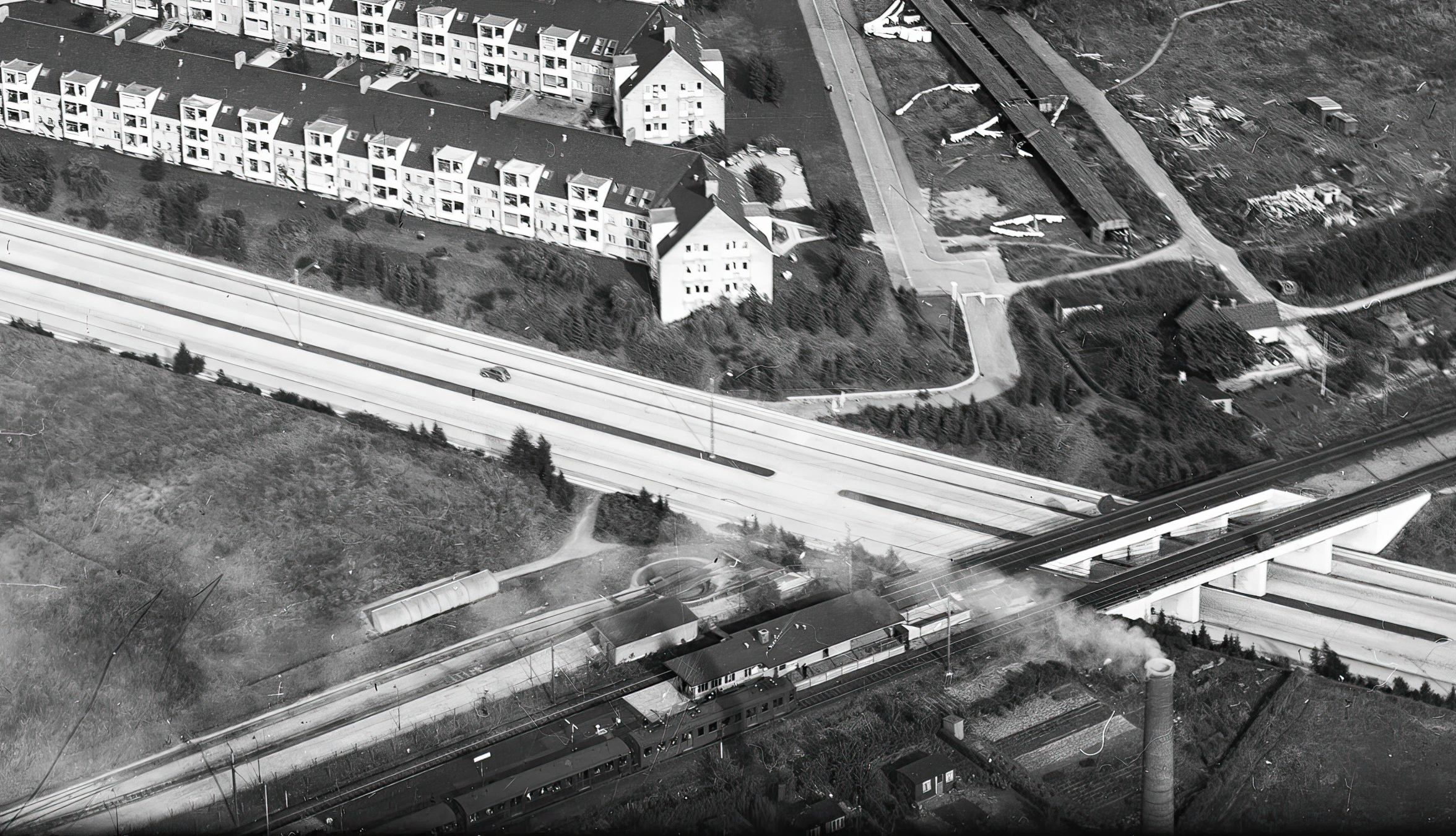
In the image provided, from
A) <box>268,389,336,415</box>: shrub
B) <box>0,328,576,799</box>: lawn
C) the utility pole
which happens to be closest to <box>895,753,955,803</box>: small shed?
<box>0,328,576,799</box>: lawn

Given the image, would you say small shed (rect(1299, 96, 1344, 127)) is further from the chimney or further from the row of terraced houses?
the chimney

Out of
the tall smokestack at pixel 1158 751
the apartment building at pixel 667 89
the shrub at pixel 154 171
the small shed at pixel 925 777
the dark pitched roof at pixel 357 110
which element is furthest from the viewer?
the apartment building at pixel 667 89

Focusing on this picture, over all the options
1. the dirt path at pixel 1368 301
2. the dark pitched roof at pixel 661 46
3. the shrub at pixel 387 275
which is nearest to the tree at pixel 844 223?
the dark pitched roof at pixel 661 46

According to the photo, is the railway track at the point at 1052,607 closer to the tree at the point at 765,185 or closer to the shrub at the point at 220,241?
the tree at the point at 765,185

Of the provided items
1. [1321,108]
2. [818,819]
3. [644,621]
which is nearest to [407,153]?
[644,621]

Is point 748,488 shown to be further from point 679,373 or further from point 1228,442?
point 1228,442

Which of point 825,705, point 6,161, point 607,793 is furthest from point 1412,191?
point 6,161

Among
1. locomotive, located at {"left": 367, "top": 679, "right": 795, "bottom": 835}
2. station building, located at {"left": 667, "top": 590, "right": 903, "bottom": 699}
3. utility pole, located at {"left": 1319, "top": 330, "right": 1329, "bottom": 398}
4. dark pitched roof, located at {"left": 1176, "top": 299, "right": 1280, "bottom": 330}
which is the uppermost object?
dark pitched roof, located at {"left": 1176, "top": 299, "right": 1280, "bottom": 330}
